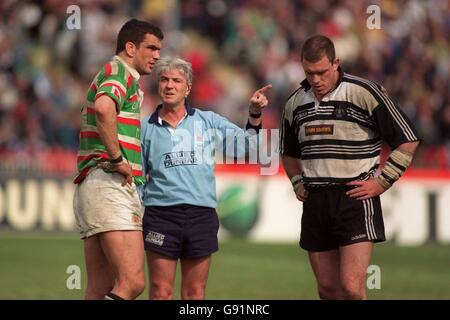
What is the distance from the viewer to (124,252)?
26.8 ft

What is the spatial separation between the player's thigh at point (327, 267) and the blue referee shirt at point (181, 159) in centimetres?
104

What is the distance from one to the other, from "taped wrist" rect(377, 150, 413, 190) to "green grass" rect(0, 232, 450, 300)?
389 cm

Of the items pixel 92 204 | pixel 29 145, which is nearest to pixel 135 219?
pixel 92 204

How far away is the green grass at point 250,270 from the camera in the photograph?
13039 millimetres

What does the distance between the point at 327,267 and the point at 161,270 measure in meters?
1.37

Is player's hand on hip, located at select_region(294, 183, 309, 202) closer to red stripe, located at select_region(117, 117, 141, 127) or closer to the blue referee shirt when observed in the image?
the blue referee shirt

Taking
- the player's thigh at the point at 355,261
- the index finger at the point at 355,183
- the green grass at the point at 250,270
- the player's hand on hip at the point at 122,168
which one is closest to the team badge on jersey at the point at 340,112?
the index finger at the point at 355,183

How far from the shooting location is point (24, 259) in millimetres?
16250

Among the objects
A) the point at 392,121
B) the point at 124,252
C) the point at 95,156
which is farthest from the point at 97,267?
the point at 392,121

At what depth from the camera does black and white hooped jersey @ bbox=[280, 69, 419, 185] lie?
28.4 ft

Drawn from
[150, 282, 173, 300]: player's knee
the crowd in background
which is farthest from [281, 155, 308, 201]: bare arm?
the crowd in background

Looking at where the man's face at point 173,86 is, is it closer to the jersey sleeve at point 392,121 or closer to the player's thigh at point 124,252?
the player's thigh at point 124,252

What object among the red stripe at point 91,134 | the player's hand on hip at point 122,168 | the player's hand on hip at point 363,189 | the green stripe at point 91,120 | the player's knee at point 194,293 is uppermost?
the green stripe at point 91,120

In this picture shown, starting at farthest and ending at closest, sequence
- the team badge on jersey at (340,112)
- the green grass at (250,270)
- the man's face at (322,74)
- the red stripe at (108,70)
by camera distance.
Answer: the green grass at (250,270), the team badge on jersey at (340,112), the man's face at (322,74), the red stripe at (108,70)
